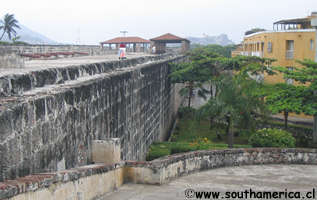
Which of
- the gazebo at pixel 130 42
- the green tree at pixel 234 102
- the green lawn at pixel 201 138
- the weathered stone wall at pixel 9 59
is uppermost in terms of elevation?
the gazebo at pixel 130 42

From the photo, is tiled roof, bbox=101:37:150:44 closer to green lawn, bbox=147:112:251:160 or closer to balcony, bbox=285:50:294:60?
green lawn, bbox=147:112:251:160

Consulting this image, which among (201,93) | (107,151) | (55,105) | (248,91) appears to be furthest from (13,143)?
(201,93)

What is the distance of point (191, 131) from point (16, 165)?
646 inches

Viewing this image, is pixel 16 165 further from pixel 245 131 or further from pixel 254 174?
pixel 245 131

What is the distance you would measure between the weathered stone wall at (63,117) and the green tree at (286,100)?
25.2 feet

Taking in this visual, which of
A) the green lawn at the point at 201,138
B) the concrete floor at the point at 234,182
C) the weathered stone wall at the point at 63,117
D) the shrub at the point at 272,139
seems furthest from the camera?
the green lawn at the point at 201,138

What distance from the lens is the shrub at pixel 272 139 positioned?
14.4 m

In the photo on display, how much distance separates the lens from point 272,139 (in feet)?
47.9

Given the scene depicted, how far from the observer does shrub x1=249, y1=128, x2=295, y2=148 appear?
47.3 ft

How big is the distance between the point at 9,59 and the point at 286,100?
12469 millimetres

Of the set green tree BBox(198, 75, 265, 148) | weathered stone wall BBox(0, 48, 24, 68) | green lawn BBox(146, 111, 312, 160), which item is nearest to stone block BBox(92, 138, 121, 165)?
weathered stone wall BBox(0, 48, 24, 68)

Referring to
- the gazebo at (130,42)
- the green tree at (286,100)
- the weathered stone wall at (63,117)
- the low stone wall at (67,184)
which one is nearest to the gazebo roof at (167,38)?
the gazebo at (130,42)

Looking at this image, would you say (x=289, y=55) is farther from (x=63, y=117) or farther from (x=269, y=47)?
(x=63, y=117)

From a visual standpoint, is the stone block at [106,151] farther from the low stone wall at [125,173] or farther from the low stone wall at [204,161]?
the low stone wall at [204,161]
